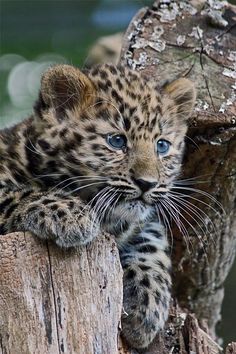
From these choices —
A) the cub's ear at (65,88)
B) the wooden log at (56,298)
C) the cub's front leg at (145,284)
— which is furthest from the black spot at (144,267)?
the cub's ear at (65,88)

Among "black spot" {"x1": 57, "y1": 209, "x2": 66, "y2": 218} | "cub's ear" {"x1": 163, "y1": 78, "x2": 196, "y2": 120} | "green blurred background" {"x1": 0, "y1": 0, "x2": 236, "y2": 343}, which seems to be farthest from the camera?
"green blurred background" {"x1": 0, "y1": 0, "x2": 236, "y2": 343}

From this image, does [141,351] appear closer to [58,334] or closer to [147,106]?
[58,334]

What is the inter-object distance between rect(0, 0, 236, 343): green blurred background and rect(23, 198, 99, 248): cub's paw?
3859 millimetres

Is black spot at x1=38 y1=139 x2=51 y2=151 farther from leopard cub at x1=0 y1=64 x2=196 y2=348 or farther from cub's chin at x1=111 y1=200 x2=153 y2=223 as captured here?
cub's chin at x1=111 y1=200 x2=153 y2=223

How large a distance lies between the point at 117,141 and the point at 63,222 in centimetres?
66

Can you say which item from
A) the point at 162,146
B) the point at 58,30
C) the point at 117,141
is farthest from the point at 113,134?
the point at 58,30

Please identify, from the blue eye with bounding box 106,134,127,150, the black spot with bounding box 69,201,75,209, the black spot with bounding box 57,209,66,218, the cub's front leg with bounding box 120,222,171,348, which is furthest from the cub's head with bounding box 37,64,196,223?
the cub's front leg with bounding box 120,222,171,348

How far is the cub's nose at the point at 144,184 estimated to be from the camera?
5.04 m

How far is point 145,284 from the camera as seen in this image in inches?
213

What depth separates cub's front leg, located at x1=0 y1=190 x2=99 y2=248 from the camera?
474 centimetres

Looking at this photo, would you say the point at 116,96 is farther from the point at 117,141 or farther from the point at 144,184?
the point at 144,184

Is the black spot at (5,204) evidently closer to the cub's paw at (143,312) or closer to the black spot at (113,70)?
the cub's paw at (143,312)

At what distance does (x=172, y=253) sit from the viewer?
20.7 ft

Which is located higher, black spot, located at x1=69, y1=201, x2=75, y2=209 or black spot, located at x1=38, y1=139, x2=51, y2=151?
black spot, located at x1=38, y1=139, x2=51, y2=151
